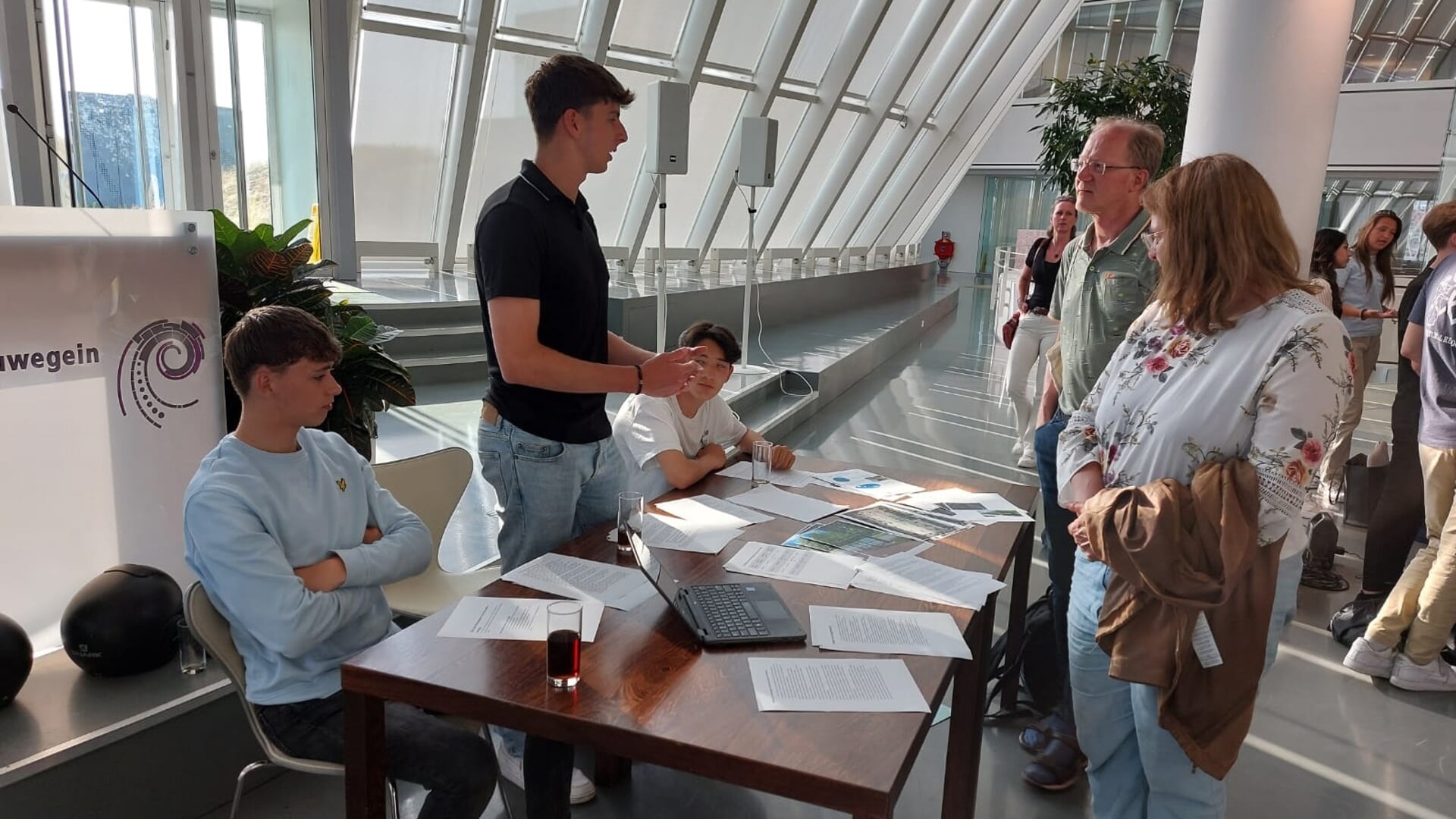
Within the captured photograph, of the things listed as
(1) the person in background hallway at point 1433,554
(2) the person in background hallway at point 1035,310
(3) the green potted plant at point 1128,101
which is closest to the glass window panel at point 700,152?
(3) the green potted plant at point 1128,101

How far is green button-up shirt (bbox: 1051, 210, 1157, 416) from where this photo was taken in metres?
2.40

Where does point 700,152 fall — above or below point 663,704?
above

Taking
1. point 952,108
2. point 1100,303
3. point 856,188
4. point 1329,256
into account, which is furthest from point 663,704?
point 952,108

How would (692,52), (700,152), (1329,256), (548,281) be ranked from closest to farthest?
(548,281) → (1329,256) → (692,52) → (700,152)

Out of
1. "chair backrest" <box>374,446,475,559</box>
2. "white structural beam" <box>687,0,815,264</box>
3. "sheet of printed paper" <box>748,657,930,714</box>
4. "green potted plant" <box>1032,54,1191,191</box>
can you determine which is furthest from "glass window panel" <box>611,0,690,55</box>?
Answer: "sheet of printed paper" <box>748,657,930,714</box>

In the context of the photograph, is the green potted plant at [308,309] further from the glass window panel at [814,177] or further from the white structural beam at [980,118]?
the white structural beam at [980,118]

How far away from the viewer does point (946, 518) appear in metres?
2.36

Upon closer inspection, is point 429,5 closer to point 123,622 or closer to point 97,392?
point 97,392

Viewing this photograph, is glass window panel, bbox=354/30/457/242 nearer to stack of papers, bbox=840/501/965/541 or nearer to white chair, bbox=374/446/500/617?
white chair, bbox=374/446/500/617

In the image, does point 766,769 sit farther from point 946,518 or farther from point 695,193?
point 695,193

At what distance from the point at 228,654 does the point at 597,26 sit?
740 centimetres

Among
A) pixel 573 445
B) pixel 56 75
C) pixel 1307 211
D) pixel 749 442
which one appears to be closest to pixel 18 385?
pixel 573 445

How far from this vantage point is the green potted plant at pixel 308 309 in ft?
9.04

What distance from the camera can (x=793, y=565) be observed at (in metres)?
1.96
